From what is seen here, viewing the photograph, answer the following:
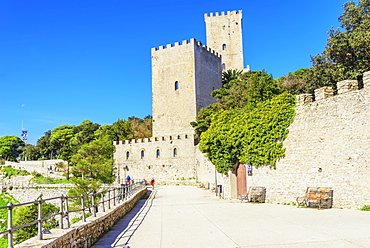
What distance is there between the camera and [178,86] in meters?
39.5

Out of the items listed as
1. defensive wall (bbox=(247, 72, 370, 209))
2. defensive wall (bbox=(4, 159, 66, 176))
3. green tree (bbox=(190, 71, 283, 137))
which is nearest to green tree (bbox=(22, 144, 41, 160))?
defensive wall (bbox=(4, 159, 66, 176))

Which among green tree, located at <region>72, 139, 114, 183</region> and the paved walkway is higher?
green tree, located at <region>72, 139, 114, 183</region>

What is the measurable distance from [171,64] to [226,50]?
16163 millimetres

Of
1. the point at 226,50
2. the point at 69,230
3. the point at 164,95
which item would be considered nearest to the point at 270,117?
the point at 69,230

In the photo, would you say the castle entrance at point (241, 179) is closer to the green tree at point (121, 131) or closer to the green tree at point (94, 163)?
the green tree at point (94, 163)

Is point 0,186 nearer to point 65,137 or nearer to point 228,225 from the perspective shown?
point 65,137

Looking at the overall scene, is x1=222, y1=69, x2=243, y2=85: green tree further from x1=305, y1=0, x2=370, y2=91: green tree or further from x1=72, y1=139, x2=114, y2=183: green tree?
x1=305, y1=0, x2=370, y2=91: green tree

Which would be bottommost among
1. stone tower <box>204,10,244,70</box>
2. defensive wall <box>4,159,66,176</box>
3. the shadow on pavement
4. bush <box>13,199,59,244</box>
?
bush <box>13,199,59,244</box>

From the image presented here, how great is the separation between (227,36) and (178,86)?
61.1 ft

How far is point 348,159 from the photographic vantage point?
11.1 meters

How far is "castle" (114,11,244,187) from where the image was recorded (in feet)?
115

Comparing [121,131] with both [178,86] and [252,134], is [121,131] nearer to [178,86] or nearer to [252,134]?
[178,86]

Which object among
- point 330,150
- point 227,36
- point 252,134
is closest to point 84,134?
point 227,36

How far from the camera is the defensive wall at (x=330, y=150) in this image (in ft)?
34.7
